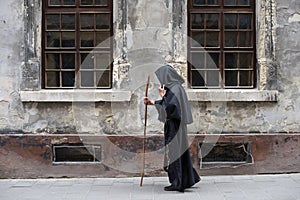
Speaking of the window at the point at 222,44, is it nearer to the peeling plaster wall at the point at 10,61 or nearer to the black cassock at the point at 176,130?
the black cassock at the point at 176,130

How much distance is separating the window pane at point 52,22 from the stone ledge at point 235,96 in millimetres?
2531

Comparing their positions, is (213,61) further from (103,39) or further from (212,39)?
(103,39)

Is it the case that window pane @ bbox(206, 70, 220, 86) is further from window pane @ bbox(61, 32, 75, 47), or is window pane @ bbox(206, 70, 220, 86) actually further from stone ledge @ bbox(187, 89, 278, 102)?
window pane @ bbox(61, 32, 75, 47)

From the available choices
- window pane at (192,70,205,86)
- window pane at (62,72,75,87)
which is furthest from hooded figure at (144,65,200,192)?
window pane at (62,72,75,87)

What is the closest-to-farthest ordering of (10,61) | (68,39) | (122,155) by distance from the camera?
(122,155) → (10,61) → (68,39)

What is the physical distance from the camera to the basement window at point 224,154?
9.32 m

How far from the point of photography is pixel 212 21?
9523 mm

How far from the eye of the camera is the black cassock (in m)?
8.13

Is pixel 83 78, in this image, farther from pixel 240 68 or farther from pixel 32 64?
pixel 240 68

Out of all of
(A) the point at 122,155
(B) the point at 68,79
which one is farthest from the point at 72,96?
(A) the point at 122,155

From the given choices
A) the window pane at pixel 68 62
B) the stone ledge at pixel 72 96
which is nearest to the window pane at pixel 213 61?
the stone ledge at pixel 72 96

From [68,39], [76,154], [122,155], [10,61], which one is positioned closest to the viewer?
[122,155]

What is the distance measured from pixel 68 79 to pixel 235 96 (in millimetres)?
2866

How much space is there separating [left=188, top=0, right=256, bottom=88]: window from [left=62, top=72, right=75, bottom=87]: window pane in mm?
2021
